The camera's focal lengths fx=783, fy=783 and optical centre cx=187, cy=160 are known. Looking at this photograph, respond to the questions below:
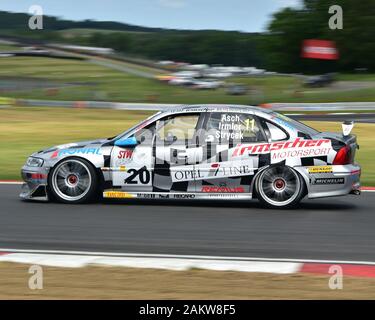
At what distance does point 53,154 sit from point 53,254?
309 centimetres

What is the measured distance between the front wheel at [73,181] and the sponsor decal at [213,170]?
1.14m

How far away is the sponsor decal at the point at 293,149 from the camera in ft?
33.5

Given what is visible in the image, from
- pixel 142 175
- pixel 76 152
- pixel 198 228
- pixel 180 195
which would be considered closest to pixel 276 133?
pixel 180 195

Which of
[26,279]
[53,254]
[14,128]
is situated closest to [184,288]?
[26,279]

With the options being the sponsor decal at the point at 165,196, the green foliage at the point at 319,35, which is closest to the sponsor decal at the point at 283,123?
the sponsor decal at the point at 165,196

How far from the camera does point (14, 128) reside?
26.0 m

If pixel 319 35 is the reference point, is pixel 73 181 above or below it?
below

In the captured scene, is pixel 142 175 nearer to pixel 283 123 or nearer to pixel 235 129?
pixel 235 129

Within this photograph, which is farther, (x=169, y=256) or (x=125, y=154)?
(x=125, y=154)

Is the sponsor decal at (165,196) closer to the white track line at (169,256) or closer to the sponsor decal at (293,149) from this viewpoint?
the sponsor decal at (293,149)

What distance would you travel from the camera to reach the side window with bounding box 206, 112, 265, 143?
34.2 feet

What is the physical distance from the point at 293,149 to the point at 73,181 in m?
2.99

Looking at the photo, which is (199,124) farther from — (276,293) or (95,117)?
(95,117)

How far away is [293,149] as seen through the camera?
10.2 m
